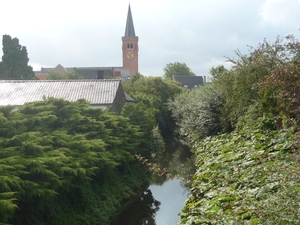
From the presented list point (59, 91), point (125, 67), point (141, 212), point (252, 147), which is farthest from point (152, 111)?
point (125, 67)

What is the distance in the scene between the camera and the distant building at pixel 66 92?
86.1ft

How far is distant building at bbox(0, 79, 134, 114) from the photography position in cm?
2623

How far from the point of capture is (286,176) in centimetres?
569

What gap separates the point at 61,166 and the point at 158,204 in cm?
589

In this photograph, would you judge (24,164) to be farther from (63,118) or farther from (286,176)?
(286,176)

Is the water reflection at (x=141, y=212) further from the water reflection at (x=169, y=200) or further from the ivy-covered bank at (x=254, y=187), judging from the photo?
the ivy-covered bank at (x=254, y=187)

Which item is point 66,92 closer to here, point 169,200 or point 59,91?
point 59,91

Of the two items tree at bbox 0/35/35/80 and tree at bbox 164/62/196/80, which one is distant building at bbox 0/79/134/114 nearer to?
tree at bbox 0/35/35/80

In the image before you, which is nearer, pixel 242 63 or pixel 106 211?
pixel 106 211

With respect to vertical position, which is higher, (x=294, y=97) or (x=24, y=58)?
(x=24, y=58)

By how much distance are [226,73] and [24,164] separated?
44.3ft

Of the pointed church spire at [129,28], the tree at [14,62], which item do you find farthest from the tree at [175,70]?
the tree at [14,62]

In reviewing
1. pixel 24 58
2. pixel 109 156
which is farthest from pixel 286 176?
pixel 24 58

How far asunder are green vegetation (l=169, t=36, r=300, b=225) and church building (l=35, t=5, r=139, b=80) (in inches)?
2366
